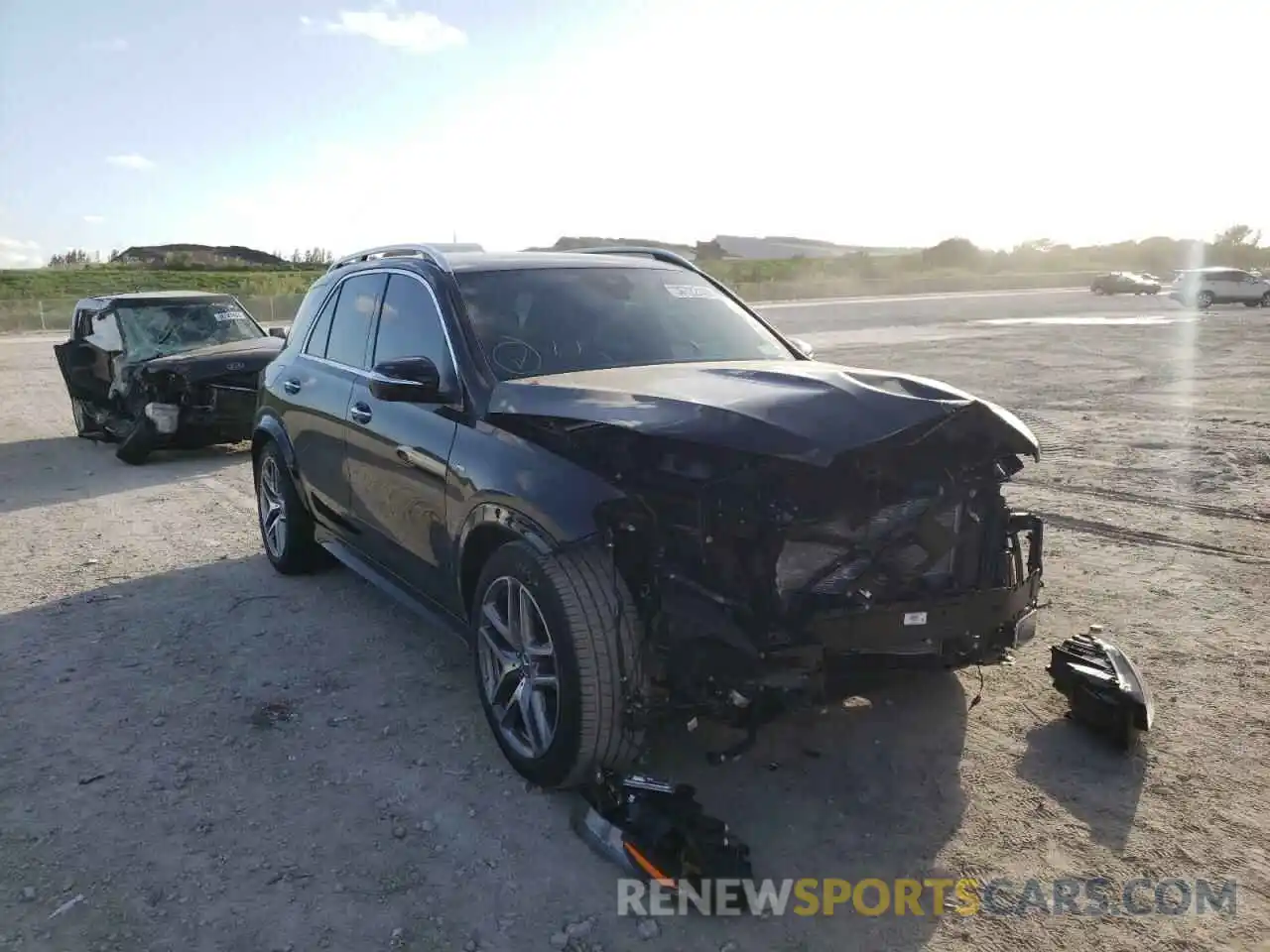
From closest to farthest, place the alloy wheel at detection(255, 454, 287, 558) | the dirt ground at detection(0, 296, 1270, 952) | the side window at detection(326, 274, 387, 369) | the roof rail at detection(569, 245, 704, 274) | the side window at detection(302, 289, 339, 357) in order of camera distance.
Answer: the dirt ground at detection(0, 296, 1270, 952) < the side window at detection(326, 274, 387, 369) < the roof rail at detection(569, 245, 704, 274) < the side window at detection(302, 289, 339, 357) < the alloy wheel at detection(255, 454, 287, 558)

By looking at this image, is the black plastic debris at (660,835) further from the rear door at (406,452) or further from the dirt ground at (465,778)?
the rear door at (406,452)

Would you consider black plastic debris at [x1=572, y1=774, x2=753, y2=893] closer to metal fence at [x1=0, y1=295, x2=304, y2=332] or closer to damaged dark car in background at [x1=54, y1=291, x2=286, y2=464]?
damaged dark car in background at [x1=54, y1=291, x2=286, y2=464]

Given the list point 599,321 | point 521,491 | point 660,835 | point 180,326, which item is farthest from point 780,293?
point 660,835

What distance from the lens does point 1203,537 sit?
602cm

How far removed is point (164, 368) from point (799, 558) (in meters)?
8.81

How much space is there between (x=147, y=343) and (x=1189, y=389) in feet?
44.7

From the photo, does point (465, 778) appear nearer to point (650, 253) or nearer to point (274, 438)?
point (650, 253)

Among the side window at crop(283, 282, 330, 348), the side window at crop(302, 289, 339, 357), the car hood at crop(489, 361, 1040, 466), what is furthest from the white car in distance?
the car hood at crop(489, 361, 1040, 466)

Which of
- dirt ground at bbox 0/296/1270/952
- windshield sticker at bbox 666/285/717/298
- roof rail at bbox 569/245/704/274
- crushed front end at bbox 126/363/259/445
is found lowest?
dirt ground at bbox 0/296/1270/952

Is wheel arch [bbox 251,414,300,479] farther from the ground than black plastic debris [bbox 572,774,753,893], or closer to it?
farther from the ground

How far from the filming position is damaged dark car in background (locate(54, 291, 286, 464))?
990 centimetres

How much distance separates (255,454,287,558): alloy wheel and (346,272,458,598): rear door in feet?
4.40

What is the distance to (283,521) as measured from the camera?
5.95 m

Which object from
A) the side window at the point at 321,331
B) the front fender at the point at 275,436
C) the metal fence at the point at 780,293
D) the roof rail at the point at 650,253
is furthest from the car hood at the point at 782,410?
the metal fence at the point at 780,293
